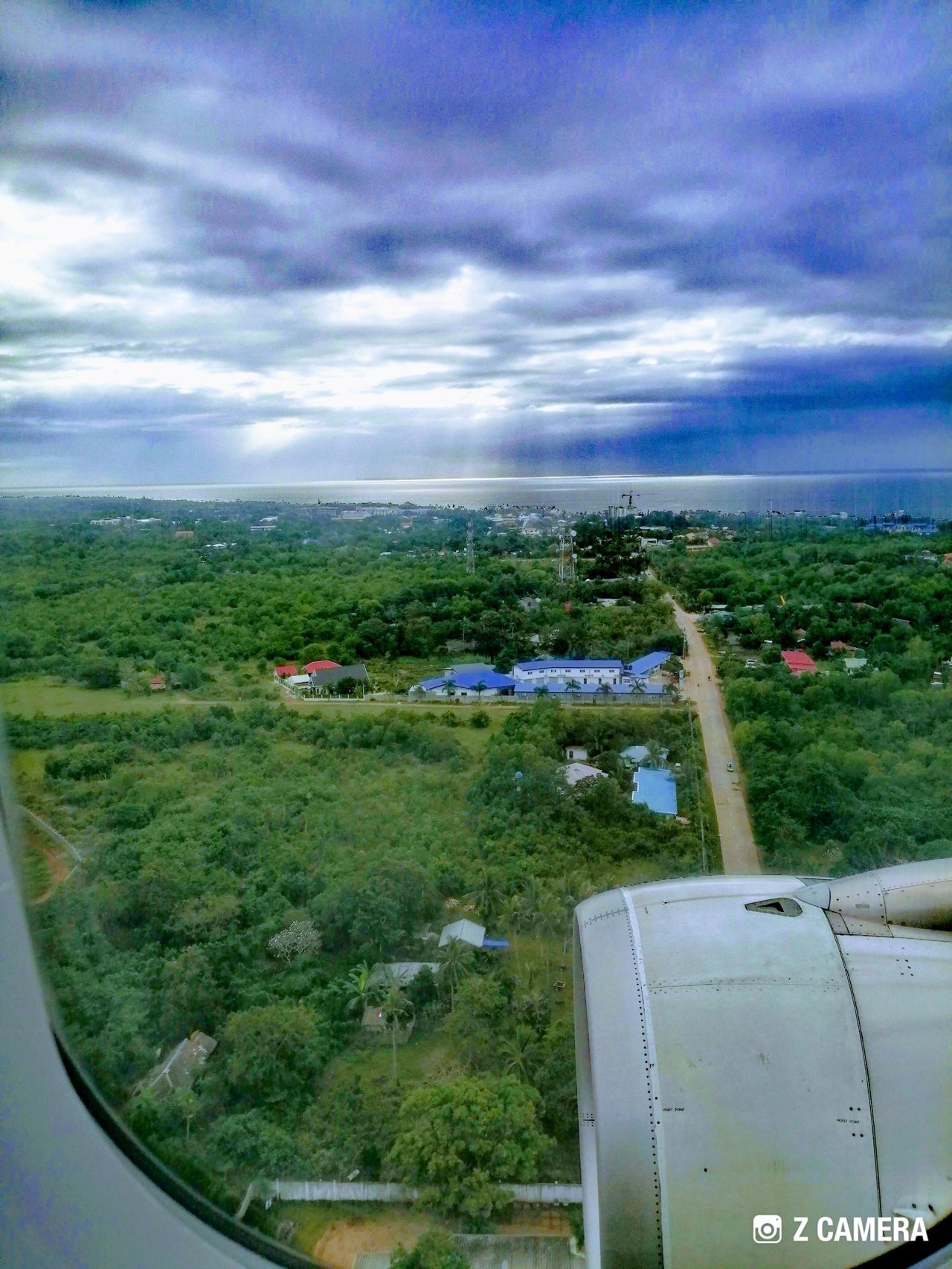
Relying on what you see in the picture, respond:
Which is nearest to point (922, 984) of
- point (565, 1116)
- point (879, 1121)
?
point (879, 1121)

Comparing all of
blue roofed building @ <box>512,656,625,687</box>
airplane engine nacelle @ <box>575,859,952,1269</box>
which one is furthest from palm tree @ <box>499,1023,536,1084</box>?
blue roofed building @ <box>512,656,625,687</box>

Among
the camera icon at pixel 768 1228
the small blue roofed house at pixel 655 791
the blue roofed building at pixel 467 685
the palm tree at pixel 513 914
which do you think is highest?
the blue roofed building at pixel 467 685

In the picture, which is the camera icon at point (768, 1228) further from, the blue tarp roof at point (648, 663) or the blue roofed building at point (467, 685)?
the blue roofed building at point (467, 685)

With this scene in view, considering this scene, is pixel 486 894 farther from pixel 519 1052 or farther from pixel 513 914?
pixel 519 1052

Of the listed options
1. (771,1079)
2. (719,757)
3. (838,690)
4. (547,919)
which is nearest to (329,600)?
(547,919)

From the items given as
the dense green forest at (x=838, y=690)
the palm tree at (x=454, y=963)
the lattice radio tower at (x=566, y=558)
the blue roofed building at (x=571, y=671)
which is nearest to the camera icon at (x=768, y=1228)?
the dense green forest at (x=838, y=690)
